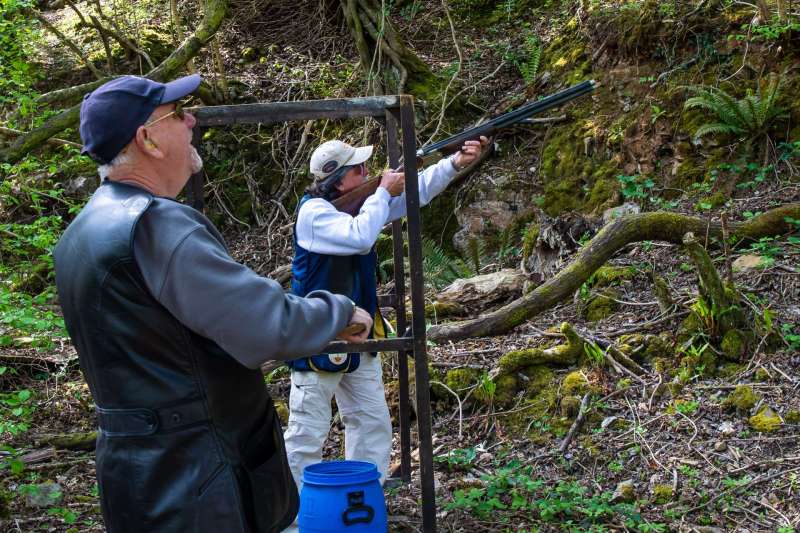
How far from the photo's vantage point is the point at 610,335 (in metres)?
6.38

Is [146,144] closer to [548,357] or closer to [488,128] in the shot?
[488,128]

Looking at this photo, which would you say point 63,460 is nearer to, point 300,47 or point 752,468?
point 752,468

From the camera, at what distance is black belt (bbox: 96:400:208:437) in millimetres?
2412

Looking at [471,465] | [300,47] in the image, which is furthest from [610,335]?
[300,47]

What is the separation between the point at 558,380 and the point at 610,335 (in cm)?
61

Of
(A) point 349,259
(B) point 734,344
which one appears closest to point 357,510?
(A) point 349,259

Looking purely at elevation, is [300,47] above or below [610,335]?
above

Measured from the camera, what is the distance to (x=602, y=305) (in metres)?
6.86

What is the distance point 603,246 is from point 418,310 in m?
2.52

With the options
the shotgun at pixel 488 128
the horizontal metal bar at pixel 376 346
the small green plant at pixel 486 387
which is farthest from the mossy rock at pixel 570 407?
the shotgun at pixel 488 128

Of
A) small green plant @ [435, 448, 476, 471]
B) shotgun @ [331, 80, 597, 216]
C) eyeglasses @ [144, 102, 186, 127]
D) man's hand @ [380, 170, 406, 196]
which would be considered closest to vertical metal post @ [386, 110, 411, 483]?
small green plant @ [435, 448, 476, 471]

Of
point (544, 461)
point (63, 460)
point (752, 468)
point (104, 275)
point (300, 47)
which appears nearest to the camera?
point (104, 275)

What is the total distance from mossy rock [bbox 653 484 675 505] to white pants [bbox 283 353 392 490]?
5.21 ft

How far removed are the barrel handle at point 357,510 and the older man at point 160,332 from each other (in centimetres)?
163
